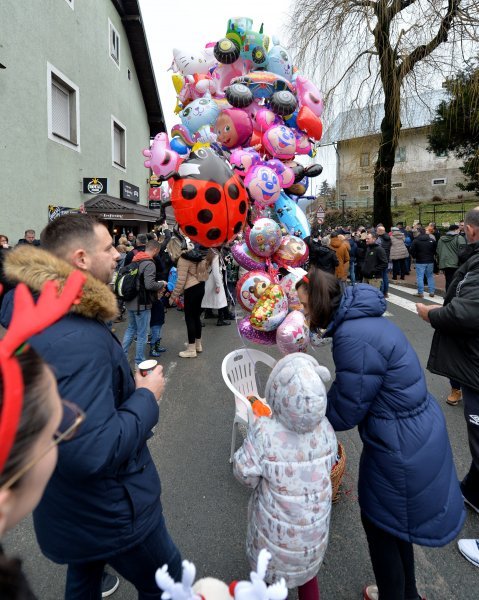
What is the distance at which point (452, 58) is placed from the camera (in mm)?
8625

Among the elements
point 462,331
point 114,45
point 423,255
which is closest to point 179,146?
point 462,331

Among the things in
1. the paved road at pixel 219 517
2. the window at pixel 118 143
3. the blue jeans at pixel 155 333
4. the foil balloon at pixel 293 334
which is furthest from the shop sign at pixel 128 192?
the foil balloon at pixel 293 334

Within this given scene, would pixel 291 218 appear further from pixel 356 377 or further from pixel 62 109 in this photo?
pixel 62 109

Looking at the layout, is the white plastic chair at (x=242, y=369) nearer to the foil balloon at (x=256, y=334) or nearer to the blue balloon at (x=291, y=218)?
the foil balloon at (x=256, y=334)

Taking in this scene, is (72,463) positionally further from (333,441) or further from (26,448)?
(333,441)

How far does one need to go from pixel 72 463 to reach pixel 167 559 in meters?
0.65

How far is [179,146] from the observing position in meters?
3.32

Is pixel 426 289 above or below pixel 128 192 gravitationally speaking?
below

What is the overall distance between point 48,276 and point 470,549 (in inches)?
103

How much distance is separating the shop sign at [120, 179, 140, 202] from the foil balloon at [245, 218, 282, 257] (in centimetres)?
1426

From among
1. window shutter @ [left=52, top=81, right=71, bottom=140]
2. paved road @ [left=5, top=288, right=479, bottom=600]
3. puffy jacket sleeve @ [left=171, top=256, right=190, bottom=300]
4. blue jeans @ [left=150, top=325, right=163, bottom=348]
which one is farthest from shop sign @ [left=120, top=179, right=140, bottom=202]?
paved road @ [left=5, top=288, right=479, bottom=600]

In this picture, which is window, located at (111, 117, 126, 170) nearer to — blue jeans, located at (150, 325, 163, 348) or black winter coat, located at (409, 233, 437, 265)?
blue jeans, located at (150, 325, 163, 348)

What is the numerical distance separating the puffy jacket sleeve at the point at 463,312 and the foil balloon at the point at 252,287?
1.18 metres

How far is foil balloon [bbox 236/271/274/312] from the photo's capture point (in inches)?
110
